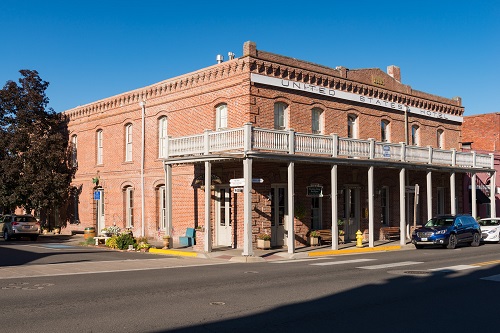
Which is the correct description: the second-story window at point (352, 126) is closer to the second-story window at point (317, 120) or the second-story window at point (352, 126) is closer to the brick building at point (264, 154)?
the brick building at point (264, 154)

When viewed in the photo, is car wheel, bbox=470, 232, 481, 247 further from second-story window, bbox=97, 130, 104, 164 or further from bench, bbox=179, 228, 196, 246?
second-story window, bbox=97, 130, 104, 164

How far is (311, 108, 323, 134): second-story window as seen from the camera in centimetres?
2633

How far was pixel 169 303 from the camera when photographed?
33.4 feet

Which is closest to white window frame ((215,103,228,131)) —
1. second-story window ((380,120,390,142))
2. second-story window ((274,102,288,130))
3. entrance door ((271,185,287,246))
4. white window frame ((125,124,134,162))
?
second-story window ((274,102,288,130))

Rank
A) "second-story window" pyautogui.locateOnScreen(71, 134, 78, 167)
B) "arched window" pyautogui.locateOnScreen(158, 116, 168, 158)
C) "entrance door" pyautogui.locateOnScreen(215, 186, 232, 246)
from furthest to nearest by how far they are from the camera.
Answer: "second-story window" pyautogui.locateOnScreen(71, 134, 78, 167) < "arched window" pyautogui.locateOnScreen(158, 116, 168, 158) < "entrance door" pyautogui.locateOnScreen(215, 186, 232, 246)

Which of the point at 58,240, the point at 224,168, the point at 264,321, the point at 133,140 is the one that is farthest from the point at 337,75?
the point at 264,321

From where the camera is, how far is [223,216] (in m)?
24.7

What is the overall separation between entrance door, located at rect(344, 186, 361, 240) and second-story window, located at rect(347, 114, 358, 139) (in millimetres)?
2776

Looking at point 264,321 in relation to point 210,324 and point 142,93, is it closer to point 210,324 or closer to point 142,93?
point 210,324

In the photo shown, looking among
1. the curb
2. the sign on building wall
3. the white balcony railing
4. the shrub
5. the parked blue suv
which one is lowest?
the curb

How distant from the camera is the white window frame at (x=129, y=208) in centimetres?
3088

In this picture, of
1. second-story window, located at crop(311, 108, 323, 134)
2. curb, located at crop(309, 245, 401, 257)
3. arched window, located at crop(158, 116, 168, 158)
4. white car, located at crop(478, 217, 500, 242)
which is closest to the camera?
curb, located at crop(309, 245, 401, 257)

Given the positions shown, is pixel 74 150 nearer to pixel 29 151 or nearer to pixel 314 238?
pixel 29 151

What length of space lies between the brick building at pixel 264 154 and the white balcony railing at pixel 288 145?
6 centimetres
